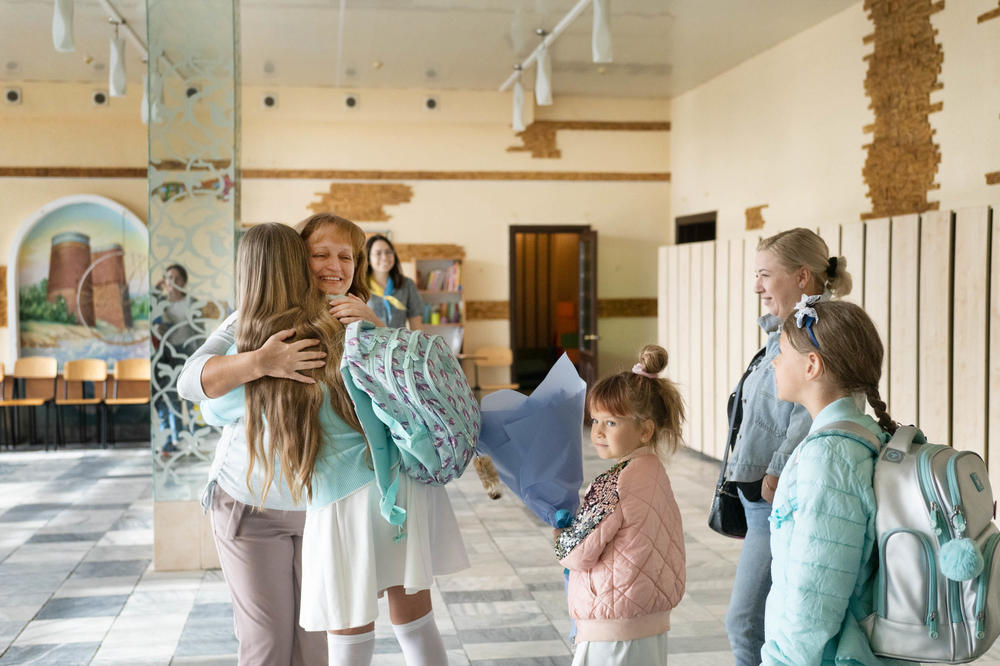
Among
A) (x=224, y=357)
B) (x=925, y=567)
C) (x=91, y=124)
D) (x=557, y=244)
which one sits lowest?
(x=925, y=567)

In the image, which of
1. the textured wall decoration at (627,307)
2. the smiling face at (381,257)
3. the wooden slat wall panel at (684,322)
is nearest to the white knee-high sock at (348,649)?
the smiling face at (381,257)

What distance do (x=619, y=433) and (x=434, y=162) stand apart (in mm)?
8985

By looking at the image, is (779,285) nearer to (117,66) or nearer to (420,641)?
(420,641)

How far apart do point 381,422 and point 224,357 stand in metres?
0.41

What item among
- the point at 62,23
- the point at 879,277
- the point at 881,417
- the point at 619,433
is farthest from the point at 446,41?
the point at 881,417

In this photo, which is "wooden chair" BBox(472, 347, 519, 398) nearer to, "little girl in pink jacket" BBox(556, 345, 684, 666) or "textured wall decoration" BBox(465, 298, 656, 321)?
A: "textured wall decoration" BBox(465, 298, 656, 321)

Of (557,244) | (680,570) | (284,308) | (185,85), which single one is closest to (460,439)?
(284,308)

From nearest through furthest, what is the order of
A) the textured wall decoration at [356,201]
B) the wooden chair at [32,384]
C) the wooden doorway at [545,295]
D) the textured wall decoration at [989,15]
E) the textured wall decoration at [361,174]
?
the textured wall decoration at [989,15] → the wooden chair at [32,384] → the textured wall decoration at [361,174] → the textured wall decoration at [356,201] → the wooden doorway at [545,295]

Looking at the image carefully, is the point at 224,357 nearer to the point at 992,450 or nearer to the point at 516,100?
the point at 992,450

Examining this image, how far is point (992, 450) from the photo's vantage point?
16.8 ft

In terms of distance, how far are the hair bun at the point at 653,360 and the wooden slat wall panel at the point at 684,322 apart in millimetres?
6409

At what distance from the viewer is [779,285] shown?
109 inches

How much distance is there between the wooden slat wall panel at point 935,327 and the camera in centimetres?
545

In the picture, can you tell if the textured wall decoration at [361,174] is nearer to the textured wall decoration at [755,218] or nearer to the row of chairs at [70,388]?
the row of chairs at [70,388]
